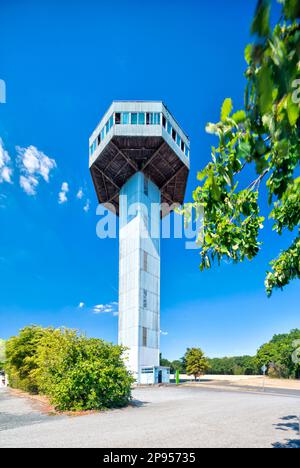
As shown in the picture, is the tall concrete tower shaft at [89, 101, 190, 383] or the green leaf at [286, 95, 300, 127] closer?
the green leaf at [286, 95, 300, 127]

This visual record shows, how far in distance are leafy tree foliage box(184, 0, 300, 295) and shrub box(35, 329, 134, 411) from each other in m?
9.61

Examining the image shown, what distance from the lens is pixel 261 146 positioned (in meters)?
2.33

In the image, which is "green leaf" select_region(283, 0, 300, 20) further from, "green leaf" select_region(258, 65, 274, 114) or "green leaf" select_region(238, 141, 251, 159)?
"green leaf" select_region(238, 141, 251, 159)

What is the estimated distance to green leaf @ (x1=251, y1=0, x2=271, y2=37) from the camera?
1465 millimetres

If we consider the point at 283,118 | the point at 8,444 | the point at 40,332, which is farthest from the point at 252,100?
the point at 40,332

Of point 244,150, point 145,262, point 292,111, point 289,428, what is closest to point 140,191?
point 145,262

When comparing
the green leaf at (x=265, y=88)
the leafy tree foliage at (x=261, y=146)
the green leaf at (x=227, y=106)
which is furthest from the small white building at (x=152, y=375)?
the green leaf at (x=265, y=88)

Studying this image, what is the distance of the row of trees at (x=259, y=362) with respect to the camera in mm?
51719

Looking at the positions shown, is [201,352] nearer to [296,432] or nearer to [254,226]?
[296,432]

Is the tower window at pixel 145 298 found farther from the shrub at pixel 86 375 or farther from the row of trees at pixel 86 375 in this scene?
the shrub at pixel 86 375

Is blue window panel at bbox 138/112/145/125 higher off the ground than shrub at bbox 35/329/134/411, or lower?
higher

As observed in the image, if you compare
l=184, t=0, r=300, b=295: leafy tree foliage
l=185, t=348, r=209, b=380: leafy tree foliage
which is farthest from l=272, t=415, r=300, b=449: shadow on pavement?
l=185, t=348, r=209, b=380: leafy tree foliage

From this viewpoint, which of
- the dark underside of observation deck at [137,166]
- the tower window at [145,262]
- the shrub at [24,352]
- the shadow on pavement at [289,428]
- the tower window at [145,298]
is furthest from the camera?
the dark underside of observation deck at [137,166]
